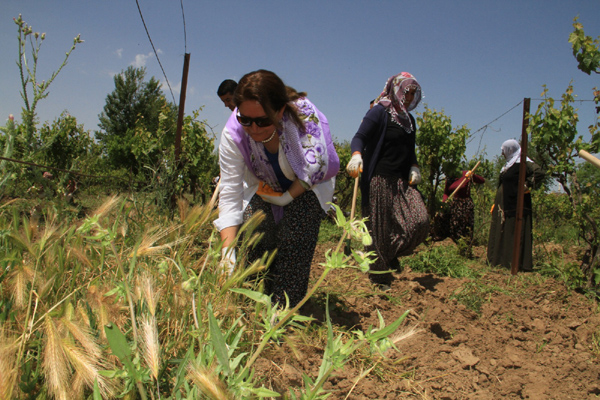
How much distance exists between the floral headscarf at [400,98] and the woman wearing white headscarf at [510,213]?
80.8 inches

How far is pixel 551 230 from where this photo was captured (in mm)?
8141

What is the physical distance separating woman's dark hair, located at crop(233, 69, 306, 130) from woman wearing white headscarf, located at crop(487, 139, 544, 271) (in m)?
3.85

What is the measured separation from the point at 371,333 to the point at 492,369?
184 centimetres

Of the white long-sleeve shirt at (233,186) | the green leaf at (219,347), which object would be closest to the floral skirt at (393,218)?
the white long-sleeve shirt at (233,186)

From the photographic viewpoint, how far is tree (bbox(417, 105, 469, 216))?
657 centimetres

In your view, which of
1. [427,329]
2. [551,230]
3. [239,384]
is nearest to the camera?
[239,384]

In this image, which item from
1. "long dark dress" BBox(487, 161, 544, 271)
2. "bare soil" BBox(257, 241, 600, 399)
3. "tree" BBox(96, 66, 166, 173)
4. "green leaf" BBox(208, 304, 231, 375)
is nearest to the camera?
"green leaf" BBox(208, 304, 231, 375)

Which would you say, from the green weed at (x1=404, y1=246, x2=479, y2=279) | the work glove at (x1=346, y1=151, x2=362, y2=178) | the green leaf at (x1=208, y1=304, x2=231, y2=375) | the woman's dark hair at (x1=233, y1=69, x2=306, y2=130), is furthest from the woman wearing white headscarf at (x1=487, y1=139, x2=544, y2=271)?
the green leaf at (x1=208, y1=304, x2=231, y2=375)

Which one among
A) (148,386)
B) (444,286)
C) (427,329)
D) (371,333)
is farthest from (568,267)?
(148,386)

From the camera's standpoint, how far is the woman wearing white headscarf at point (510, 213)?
498cm

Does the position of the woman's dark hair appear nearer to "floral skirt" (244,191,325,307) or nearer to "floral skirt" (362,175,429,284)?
"floral skirt" (244,191,325,307)

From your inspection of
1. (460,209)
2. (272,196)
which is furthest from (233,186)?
(460,209)

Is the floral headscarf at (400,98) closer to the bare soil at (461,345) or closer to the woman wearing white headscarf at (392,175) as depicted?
the woman wearing white headscarf at (392,175)

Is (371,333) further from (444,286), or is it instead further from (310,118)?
(444,286)
